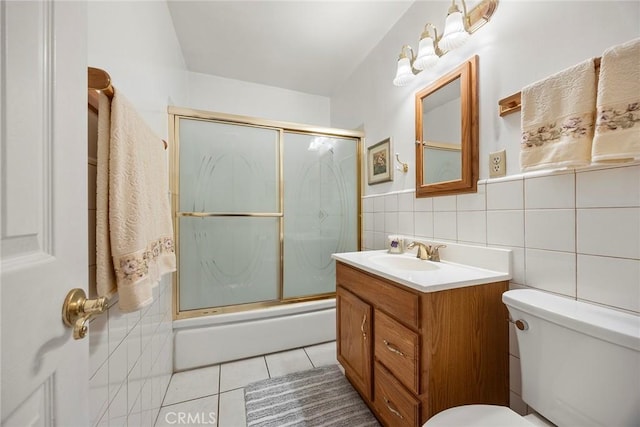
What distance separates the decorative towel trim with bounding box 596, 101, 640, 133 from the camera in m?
0.65

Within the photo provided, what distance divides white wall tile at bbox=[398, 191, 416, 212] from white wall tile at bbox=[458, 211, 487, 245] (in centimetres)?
37

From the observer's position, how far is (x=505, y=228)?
105 cm

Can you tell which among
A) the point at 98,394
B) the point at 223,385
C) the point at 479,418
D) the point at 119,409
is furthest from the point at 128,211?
the point at 223,385

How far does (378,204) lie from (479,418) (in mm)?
1409

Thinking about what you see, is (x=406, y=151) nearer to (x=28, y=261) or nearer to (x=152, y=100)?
A: (x=152, y=100)

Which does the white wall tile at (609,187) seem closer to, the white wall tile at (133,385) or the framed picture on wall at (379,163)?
the framed picture on wall at (379,163)

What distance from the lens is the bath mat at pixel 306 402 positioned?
1.22 m

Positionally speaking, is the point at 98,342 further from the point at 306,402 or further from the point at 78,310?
the point at 306,402

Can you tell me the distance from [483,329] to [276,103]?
2.60 m

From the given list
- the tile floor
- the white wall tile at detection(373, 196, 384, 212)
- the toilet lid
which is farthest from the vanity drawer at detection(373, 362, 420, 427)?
the white wall tile at detection(373, 196, 384, 212)

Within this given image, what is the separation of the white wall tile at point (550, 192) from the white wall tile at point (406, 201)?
65 centimetres

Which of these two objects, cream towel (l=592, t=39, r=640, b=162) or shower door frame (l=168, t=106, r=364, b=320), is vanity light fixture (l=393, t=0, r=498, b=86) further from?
shower door frame (l=168, t=106, r=364, b=320)

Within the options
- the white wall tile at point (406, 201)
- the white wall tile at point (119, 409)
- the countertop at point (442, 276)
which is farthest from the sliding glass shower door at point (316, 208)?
the white wall tile at point (119, 409)

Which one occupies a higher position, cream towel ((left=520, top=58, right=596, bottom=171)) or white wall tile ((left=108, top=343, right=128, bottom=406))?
cream towel ((left=520, top=58, right=596, bottom=171))
